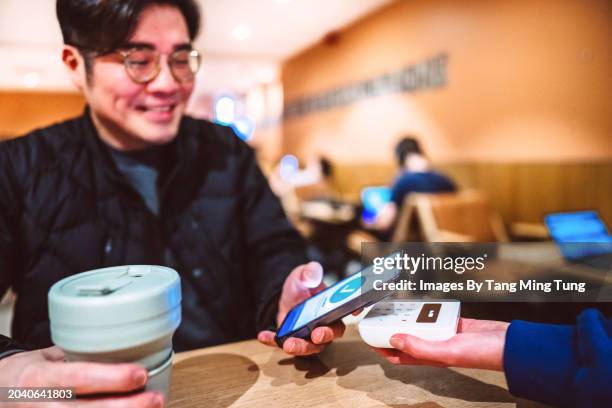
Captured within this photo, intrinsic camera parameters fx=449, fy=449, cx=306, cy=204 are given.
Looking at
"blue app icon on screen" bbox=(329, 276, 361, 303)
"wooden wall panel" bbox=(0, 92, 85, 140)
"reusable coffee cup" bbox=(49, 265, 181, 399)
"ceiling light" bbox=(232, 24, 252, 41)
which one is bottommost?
"blue app icon on screen" bbox=(329, 276, 361, 303)

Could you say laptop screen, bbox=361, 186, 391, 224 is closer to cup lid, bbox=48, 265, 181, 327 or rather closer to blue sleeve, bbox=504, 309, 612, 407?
blue sleeve, bbox=504, 309, 612, 407

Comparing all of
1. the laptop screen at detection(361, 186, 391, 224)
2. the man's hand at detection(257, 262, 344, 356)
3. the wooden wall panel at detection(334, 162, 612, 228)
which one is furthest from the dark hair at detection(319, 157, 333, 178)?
the man's hand at detection(257, 262, 344, 356)

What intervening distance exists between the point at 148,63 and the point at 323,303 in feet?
2.36

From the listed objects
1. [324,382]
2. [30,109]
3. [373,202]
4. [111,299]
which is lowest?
[373,202]

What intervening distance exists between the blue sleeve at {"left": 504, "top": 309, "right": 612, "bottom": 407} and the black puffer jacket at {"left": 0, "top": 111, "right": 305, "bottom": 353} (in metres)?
Result: 0.56

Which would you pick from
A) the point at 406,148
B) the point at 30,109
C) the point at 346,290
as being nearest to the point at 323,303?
the point at 346,290

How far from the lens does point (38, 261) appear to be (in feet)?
3.48

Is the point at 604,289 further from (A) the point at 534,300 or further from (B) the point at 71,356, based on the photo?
(B) the point at 71,356

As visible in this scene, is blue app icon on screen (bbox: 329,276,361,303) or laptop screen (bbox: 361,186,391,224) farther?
laptop screen (bbox: 361,186,391,224)

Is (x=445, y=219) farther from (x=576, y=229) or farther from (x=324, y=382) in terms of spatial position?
(x=324, y=382)

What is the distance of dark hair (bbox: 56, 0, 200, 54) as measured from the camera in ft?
3.34

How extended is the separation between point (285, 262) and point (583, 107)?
323 centimetres

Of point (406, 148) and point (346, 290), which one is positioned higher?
point (406, 148)

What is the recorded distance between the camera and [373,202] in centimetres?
475
